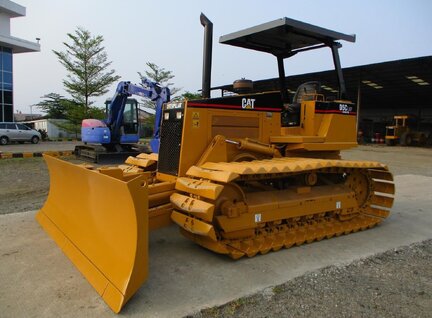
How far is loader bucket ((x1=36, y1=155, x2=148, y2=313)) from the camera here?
3.40 m

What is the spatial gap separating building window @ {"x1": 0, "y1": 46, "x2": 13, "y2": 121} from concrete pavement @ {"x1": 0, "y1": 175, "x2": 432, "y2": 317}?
95.7ft

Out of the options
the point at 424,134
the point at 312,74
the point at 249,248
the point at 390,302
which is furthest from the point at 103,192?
the point at 424,134

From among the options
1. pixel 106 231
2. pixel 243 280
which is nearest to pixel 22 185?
pixel 106 231

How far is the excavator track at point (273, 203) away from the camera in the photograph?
4348 millimetres

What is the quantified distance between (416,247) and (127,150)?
1396cm

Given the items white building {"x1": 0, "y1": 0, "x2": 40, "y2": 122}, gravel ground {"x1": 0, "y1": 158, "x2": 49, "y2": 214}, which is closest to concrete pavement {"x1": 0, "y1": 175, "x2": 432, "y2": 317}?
gravel ground {"x1": 0, "y1": 158, "x2": 49, "y2": 214}

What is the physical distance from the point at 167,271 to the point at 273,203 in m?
1.58

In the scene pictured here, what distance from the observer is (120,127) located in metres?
16.8

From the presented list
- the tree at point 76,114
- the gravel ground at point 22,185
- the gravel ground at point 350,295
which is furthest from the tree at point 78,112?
the gravel ground at point 350,295

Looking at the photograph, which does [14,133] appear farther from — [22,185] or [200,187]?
[200,187]

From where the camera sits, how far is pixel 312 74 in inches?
1041

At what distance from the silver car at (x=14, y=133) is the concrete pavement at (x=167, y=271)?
20987 millimetres

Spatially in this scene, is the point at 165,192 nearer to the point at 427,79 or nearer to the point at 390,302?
the point at 390,302

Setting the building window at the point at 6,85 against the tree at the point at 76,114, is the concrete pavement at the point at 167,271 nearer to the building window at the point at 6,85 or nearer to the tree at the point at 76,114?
the tree at the point at 76,114
